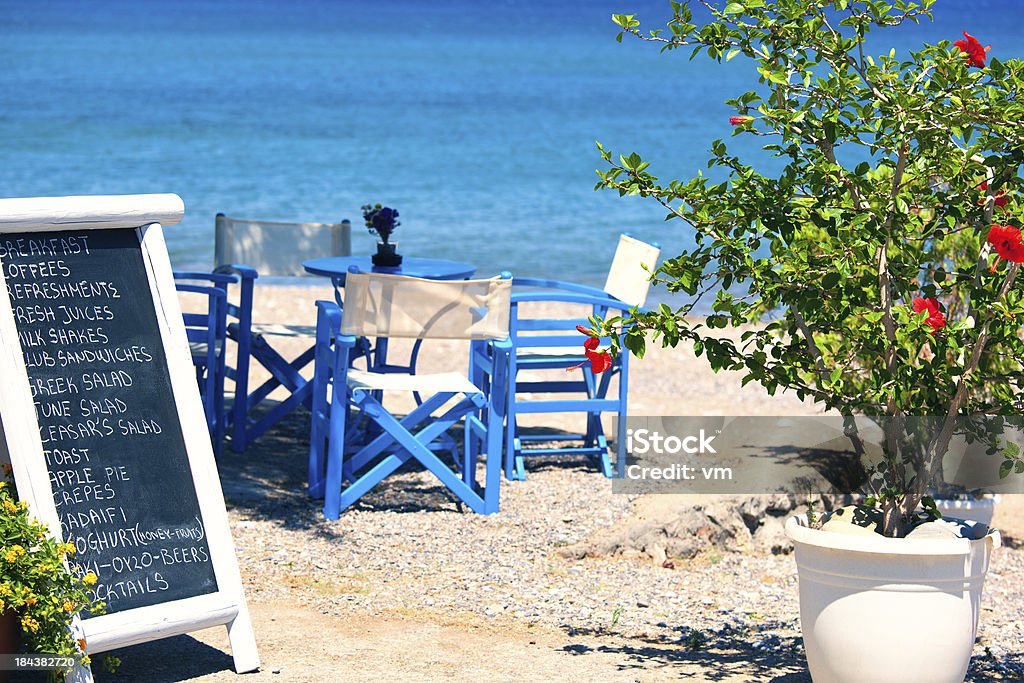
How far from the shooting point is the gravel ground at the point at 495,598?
4.09 meters

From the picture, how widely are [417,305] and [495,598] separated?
4.52 feet

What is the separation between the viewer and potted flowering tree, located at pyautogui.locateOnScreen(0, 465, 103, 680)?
11.0 feet

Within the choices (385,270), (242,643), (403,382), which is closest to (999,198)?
(242,643)

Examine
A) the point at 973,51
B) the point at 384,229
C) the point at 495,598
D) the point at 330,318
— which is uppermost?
the point at 973,51

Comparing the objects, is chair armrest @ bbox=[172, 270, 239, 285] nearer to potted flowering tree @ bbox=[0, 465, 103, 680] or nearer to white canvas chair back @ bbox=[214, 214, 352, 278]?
white canvas chair back @ bbox=[214, 214, 352, 278]

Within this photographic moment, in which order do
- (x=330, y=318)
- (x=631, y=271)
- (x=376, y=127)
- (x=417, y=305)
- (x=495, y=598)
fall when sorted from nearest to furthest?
(x=495, y=598) → (x=417, y=305) → (x=330, y=318) → (x=631, y=271) → (x=376, y=127)

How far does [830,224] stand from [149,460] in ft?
6.84

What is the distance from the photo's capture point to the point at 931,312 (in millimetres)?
3551

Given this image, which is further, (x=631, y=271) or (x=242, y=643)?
(x=631, y=271)

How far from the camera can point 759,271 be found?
143 inches

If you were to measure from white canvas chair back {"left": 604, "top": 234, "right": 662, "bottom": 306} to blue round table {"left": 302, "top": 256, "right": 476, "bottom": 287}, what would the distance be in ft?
2.50

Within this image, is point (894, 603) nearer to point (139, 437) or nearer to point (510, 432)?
point (139, 437)

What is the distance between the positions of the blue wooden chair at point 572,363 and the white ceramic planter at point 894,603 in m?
2.77

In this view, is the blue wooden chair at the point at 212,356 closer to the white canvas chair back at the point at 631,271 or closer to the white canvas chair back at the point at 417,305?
the white canvas chair back at the point at 417,305
